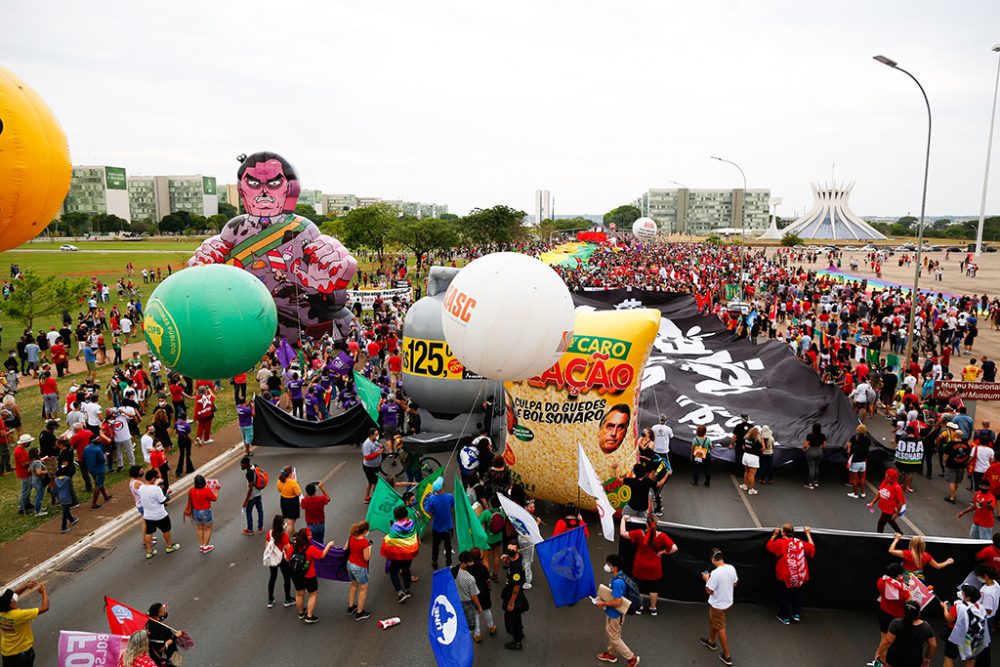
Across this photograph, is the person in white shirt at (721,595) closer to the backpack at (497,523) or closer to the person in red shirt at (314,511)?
the backpack at (497,523)

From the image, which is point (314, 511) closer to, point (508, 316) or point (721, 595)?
point (508, 316)

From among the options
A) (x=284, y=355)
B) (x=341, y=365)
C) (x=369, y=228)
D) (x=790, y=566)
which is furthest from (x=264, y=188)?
(x=369, y=228)

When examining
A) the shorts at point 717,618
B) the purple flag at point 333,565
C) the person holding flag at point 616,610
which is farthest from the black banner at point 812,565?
the purple flag at point 333,565

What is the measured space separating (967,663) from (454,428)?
29.3 ft

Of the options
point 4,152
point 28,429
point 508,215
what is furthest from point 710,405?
point 508,215

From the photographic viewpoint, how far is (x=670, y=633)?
7.77 meters

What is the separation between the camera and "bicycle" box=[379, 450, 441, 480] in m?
12.2

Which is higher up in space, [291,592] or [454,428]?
[454,428]

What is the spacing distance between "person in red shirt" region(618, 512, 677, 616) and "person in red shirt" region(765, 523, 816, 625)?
4.10 ft

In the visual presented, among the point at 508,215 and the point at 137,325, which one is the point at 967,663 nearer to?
the point at 137,325

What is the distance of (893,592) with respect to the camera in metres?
7.09

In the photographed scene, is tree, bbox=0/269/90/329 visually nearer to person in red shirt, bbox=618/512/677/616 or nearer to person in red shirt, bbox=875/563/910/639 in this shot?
person in red shirt, bbox=618/512/677/616

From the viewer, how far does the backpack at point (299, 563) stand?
308 inches

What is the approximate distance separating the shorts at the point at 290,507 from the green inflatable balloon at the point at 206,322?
2.44 metres
